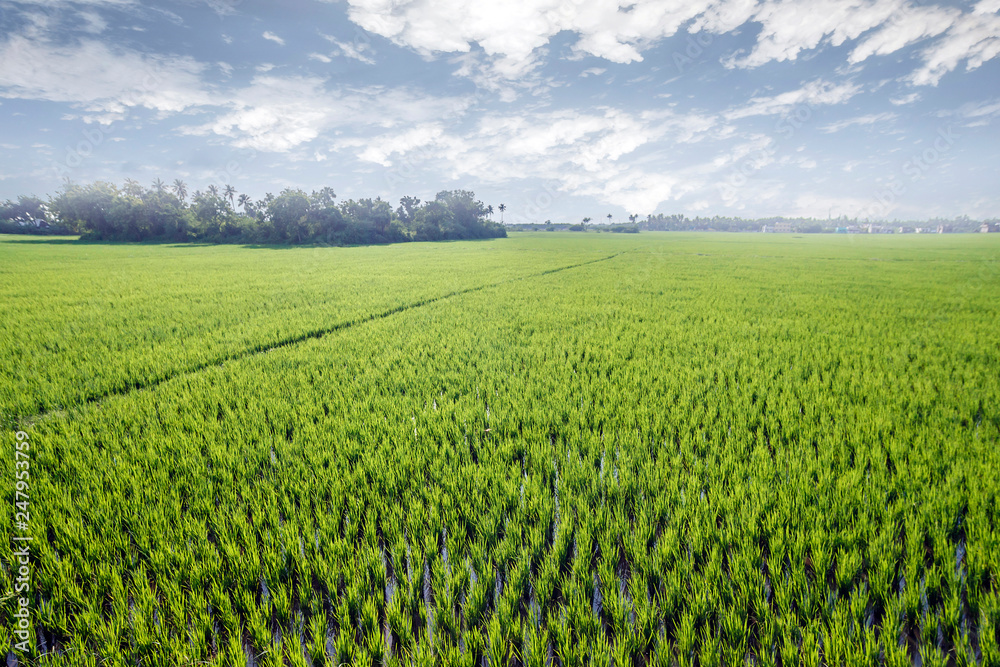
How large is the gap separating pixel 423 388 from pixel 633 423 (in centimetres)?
263

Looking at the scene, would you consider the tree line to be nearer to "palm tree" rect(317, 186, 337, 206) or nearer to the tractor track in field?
"palm tree" rect(317, 186, 337, 206)

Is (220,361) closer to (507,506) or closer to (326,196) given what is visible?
(507,506)

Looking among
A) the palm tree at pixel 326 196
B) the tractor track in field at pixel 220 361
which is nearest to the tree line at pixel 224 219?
the palm tree at pixel 326 196

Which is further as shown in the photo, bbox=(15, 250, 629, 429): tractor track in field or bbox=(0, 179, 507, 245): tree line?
bbox=(0, 179, 507, 245): tree line

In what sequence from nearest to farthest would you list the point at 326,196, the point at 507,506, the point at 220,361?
the point at 507,506 → the point at 220,361 → the point at 326,196

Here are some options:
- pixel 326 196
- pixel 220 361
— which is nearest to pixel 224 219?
pixel 326 196

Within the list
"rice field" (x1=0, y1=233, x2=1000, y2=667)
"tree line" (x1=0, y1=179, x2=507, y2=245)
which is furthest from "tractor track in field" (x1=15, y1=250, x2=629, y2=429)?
"tree line" (x1=0, y1=179, x2=507, y2=245)

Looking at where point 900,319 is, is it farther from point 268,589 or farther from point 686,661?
point 268,589

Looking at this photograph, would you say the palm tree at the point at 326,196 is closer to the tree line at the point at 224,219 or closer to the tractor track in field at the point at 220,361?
the tree line at the point at 224,219

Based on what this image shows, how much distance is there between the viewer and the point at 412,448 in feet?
12.0

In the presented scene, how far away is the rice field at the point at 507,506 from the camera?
6.38 feet

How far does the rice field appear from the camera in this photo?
1943 millimetres

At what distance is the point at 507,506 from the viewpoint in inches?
116

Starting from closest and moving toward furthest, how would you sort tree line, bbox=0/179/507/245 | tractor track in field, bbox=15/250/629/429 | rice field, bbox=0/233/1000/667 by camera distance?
rice field, bbox=0/233/1000/667
tractor track in field, bbox=15/250/629/429
tree line, bbox=0/179/507/245
